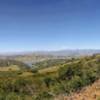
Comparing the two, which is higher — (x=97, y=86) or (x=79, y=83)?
(x=97, y=86)

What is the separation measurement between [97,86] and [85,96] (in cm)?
214

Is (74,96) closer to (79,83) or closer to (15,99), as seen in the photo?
(15,99)

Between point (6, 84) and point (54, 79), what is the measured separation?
19.3 metres

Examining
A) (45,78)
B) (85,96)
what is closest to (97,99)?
(85,96)

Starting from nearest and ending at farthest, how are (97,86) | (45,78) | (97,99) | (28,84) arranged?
1. (97,99)
2. (97,86)
3. (28,84)
4. (45,78)

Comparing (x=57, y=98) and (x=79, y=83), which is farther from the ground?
(x=57, y=98)

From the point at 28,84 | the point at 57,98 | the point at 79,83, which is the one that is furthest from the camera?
the point at 28,84

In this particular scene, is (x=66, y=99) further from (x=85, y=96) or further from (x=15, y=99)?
(x=15, y=99)

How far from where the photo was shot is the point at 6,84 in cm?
9562

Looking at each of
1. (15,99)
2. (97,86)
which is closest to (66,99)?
(97,86)

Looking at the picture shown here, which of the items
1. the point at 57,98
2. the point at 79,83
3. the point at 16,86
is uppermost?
the point at 57,98

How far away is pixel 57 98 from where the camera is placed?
12758 mm

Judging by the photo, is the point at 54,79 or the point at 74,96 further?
the point at 54,79

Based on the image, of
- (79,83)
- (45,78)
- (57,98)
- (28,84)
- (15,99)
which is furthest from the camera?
(45,78)
